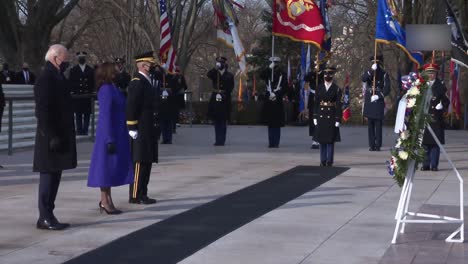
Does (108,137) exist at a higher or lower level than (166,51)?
lower

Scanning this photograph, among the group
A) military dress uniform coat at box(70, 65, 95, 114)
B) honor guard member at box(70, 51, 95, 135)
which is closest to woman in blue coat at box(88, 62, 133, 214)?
honor guard member at box(70, 51, 95, 135)

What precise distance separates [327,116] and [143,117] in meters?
5.78

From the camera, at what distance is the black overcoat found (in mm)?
9398

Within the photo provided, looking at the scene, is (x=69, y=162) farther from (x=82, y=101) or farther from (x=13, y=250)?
(x=82, y=101)

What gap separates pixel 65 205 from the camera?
11.3 meters

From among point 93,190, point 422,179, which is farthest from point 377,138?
point 93,190

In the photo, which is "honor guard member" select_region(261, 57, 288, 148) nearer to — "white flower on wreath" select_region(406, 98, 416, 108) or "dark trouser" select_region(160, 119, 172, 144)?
"dark trouser" select_region(160, 119, 172, 144)

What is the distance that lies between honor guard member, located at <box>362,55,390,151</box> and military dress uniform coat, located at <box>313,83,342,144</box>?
3463 mm

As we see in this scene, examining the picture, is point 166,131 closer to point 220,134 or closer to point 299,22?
point 220,134

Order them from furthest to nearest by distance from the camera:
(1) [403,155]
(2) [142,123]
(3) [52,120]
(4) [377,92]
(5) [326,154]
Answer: (4) [377,92] < (5) [326,154] < (2) [142,123] < (3) [52,120] < (1) [403,155]

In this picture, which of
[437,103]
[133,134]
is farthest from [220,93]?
[133,134]

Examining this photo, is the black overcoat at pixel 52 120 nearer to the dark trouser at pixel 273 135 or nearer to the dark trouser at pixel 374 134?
the dark trouser at pixel 273 135

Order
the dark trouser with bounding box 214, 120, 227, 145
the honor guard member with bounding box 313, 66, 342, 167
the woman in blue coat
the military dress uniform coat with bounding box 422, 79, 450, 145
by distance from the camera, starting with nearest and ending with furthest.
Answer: the woman in blue coat → the military dress uniform coat with bounding box 422, 79, 450, 145 → the honor guard member with bounding box 313, 66, 342, 167 → the dark trouser with bounding box 214, 120, 227, 145

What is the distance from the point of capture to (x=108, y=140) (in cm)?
1035
